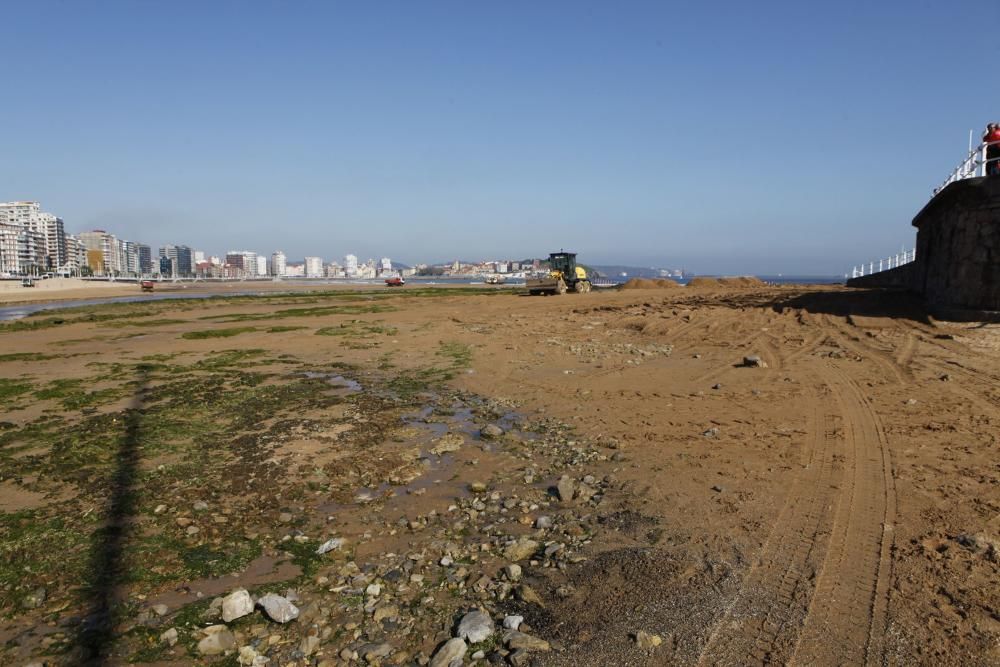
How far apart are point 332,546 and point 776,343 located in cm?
1378

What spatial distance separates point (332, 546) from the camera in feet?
16.2

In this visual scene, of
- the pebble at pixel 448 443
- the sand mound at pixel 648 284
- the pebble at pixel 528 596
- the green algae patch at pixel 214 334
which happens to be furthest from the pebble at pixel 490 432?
the sand mound at pixel 648 284

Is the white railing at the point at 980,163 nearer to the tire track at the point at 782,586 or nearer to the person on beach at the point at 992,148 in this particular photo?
the person on beach at the point at 992,148

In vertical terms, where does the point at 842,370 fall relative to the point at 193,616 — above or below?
above

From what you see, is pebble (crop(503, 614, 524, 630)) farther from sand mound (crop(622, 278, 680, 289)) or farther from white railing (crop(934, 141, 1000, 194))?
sand mound (crop(622, 278, 680, 289))

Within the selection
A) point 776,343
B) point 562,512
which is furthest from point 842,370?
point 562,512

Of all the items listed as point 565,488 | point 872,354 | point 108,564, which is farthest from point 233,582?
point 872,354

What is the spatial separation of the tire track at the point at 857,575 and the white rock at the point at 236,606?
3555 mm

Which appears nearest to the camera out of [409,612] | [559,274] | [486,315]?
[409,612]

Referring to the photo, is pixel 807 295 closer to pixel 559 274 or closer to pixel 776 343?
pixel 776 343

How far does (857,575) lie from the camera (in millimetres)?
4188

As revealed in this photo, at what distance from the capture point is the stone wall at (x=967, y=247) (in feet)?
47.5

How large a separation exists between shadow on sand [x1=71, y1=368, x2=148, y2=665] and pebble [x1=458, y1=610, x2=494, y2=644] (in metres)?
2.19

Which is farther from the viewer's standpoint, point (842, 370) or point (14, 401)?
point (842, 370)
